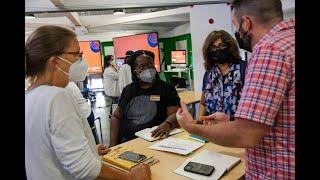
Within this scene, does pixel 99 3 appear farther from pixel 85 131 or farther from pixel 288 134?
pixel 288 134

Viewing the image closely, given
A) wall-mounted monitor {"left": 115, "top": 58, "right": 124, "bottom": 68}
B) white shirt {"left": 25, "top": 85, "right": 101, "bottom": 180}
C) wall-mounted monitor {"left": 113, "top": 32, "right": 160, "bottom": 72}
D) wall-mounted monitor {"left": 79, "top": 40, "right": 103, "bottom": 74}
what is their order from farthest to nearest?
wall-mounted monitor {"left": 79, "top": 40, "right": 103, "bottom": 74}, wall-mounted monitor {"left": 115, "top": 58, "right": 124, "bottom": 68}, wall-mounted monitor {"left": 113, "top": 32, "right": 160, "bottom": 72}, white shirt {"left": 25, "top": 85, "right": 101, "bottom": 180}

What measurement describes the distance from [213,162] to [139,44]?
724 cm

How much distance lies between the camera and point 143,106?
2246 millimetres

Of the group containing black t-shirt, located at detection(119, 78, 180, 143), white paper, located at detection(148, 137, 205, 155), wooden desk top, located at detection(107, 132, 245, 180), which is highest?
black t-shirt, located at detection(119, 78, 180, 143)

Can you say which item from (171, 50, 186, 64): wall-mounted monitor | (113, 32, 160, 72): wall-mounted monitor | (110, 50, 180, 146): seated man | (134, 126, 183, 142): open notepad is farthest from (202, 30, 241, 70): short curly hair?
(171, 50, 186, 64): wall-mounted monitor

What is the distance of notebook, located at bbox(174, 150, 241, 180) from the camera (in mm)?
1316

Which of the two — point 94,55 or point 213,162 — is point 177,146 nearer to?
point 213,162

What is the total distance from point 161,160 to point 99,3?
2.41m

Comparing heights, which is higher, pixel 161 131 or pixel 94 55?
pixel 94 55

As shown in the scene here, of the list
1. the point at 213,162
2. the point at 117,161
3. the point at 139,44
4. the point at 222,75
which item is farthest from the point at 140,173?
the point at 139,44

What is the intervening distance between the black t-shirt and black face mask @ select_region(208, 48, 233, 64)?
46 cm

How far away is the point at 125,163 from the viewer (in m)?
1.49

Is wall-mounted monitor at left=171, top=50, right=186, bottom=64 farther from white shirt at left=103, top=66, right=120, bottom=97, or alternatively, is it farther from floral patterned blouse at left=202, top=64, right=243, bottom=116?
floral patterned blouse at left=202, top=64, right=243, bottom=116

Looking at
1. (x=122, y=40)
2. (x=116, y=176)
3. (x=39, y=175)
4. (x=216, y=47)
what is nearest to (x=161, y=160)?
(x=116, y=176)
